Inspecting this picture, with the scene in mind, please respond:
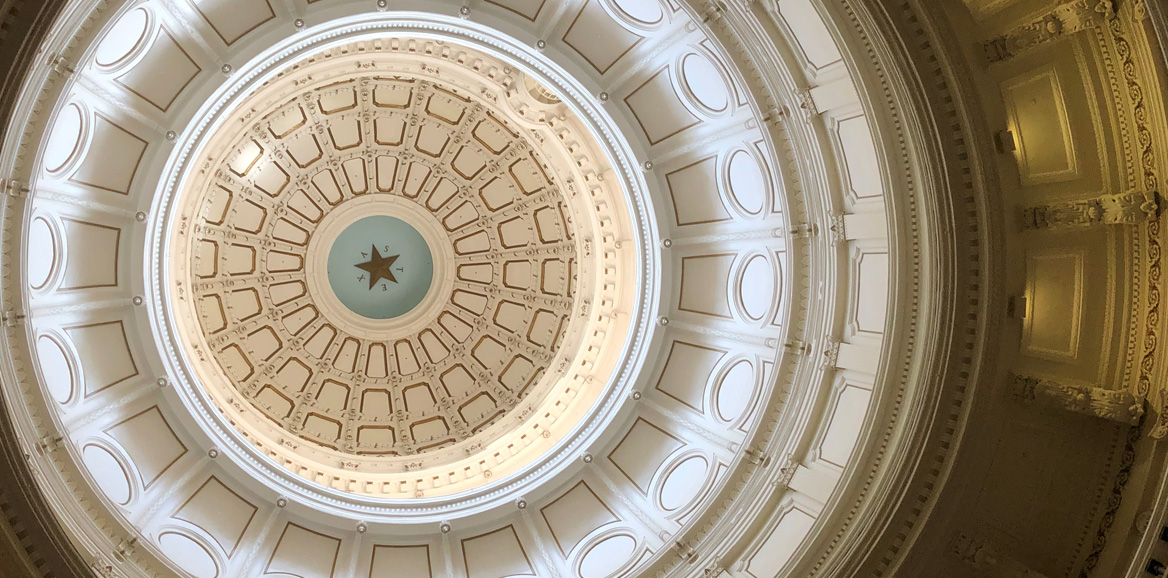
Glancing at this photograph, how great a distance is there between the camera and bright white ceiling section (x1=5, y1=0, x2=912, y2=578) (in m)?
11.0

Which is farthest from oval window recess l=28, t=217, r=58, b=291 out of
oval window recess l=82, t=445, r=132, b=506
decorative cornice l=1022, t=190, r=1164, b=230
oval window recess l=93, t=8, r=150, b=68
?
decorative cornice l=1022, t=190, r=1164, b=230

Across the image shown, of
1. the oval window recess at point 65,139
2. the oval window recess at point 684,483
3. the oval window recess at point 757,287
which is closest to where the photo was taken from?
the oval window recess at point 65,139

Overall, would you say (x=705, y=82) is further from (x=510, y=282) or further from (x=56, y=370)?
(x=56, y=370)

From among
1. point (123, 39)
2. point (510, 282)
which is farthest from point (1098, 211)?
point (123, 39)

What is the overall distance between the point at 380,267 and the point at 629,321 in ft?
27.1

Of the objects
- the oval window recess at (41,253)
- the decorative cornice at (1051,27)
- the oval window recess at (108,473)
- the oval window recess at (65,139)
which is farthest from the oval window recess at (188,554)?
the decorative cornice at (1051,27)

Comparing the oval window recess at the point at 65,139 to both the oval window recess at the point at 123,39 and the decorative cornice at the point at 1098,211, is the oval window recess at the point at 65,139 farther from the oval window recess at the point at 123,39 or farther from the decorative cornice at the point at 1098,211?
the decorative cornice at the point at 1098,211

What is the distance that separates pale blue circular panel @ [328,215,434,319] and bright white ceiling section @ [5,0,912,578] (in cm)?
619

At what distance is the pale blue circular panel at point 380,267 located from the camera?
19.7 metres

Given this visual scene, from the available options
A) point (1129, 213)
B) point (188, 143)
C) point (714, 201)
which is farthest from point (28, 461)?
point (1129, 213)

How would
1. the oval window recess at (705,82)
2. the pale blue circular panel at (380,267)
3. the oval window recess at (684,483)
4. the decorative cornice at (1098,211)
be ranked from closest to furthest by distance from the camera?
the decorative cornice at (1098,211)
the oval window recess at (705,82)
the oval window recess at (684,483)
the pale blue circular panel at (380,267)

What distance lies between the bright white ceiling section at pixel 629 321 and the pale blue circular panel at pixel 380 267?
619cm

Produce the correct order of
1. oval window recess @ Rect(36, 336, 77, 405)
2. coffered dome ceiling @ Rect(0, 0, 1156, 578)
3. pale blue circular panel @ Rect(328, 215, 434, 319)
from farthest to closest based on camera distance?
pale blue circular panel @ Rect(328, 215, 434, 319) → oval window recess @ Rect(36, 336, 77, 405) → coffered dome ceiling @ Rect(0, 0, 1156, 578)

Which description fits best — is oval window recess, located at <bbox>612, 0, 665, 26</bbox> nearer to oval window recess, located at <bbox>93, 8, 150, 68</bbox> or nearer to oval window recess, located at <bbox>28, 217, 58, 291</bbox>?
oval window recess, located at <bbox>93, 8, 150, 68</bbox>
